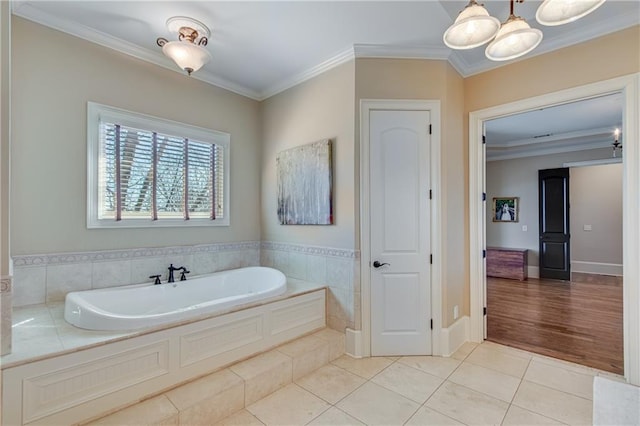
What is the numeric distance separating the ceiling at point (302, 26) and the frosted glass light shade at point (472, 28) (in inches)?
23.6

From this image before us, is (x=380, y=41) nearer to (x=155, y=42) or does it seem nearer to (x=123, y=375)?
(x=155, y=42)

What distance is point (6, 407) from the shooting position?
4.65 ft

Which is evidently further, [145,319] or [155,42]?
[155,42]

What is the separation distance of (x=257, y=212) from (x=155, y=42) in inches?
78.4

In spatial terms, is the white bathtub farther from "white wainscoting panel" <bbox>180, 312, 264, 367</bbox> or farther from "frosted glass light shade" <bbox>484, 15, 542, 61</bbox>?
"frosted glass light shade" <bbox>484, 15, 542, 61</bbox>

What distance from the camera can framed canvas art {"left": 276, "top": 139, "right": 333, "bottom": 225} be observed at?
9.56ft

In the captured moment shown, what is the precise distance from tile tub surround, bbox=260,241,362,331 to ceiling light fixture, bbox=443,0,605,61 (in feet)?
5.81

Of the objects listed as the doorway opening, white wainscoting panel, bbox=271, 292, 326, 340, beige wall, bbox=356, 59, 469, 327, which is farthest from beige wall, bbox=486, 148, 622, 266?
white wainscoting panel, bbox=271, 292, 326, 340

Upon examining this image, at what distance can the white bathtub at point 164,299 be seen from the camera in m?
1.84

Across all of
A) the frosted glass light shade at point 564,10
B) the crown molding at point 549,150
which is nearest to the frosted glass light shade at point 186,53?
the frosted glass light shade at point 564,10

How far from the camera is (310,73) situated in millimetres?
3088

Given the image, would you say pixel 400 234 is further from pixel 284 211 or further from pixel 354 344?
pixel 284 211

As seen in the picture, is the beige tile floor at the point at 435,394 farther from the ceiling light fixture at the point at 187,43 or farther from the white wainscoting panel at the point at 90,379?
the ceiling light fixture at the point at 187,43

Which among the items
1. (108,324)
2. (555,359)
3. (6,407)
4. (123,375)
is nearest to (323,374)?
(123,375)
